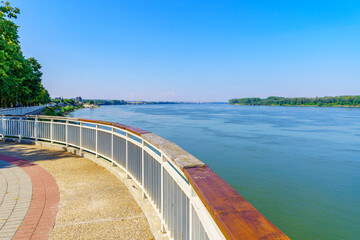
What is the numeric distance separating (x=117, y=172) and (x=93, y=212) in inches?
75.0

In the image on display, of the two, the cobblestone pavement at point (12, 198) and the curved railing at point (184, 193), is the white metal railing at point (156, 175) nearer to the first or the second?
the curved railing at point (184, 193)

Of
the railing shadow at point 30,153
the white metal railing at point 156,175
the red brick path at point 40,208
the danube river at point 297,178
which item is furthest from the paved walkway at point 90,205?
the danube river at point 297,178

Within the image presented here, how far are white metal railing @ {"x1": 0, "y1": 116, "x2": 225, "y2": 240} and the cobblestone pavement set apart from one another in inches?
80.7

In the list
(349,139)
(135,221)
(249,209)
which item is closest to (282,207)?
→ (135,221)

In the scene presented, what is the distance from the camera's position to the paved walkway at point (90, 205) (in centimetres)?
375

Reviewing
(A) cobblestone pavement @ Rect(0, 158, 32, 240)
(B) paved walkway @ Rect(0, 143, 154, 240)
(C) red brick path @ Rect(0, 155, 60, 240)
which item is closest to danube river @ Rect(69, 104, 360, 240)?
(B) paved walkway @ Rect(0, 143, 154, 240)

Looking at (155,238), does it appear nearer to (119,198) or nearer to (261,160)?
Result: (119,198)

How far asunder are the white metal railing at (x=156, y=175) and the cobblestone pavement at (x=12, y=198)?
2050mm

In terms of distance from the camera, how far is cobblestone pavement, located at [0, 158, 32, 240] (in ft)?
12.6

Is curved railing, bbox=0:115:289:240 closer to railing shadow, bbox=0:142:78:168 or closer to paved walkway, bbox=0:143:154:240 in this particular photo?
paved walkway, bbox=0:143:154:240

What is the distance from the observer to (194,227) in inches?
84.1

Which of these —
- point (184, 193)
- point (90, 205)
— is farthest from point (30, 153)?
point (184, 193)

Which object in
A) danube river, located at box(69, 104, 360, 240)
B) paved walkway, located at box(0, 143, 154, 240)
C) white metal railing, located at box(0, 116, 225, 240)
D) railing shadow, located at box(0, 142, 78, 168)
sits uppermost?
white metal railing, located at box(0, 116, 225, 240)

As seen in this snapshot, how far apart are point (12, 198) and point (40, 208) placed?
0.93 m
